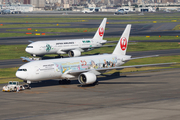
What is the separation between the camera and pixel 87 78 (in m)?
52.8

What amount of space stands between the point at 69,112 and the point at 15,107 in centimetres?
711

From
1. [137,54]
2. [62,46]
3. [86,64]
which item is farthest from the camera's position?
[137,54]

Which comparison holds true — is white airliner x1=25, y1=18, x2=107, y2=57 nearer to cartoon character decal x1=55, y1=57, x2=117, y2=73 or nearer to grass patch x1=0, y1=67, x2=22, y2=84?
grass patch x1=0, y1=67, x2=22, y2=84

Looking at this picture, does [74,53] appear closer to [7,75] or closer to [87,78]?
[7,75]

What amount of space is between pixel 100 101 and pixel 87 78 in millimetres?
9312

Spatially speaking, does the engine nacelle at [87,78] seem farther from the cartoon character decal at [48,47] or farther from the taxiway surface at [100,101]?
the cartoon character decal at [48,47]

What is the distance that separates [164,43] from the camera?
123000 millimetres

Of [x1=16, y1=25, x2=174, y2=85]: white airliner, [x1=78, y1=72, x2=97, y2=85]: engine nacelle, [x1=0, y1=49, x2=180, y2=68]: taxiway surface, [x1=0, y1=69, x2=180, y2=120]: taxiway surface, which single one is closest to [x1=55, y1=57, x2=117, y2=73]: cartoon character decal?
[x1=16, y1=25, x2=174, y2=85]: white airliner

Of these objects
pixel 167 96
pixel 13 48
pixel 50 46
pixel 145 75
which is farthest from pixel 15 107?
pixel 13 48

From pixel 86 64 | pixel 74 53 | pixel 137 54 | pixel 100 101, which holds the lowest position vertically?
pixel 137 54

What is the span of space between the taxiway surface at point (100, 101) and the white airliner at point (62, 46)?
91.5 ft

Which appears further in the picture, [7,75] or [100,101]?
[7,75]

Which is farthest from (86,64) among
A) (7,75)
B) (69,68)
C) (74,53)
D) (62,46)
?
(62,46)

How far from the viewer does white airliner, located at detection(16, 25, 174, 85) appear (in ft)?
168
